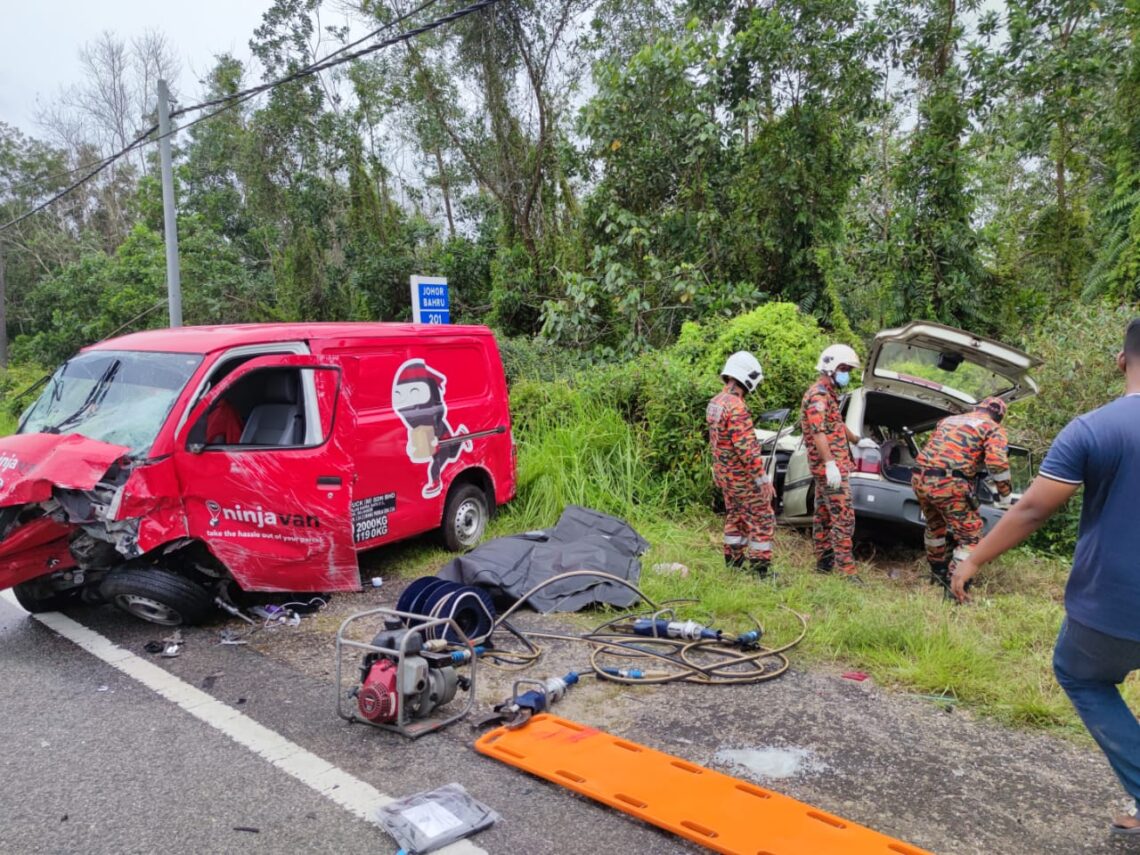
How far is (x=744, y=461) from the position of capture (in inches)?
242

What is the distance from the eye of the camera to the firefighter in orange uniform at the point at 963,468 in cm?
563

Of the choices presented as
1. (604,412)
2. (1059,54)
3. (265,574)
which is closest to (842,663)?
(265,574)

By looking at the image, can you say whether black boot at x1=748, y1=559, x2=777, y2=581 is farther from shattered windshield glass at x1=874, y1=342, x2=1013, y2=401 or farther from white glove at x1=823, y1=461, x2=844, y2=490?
shattered windshield glass at x1=874, y1=342, x2=1013, y2=401

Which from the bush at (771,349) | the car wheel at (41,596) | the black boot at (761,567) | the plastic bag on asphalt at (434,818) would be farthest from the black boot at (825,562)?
the car wheel at (41,596)

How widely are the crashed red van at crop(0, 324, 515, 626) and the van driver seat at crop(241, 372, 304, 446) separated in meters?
0.01

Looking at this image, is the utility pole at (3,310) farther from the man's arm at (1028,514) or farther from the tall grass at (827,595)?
the man's arm at (1028,514)

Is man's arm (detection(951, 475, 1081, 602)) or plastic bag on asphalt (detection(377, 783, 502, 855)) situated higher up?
man's arm (detection(951, 475, 1081, 602))

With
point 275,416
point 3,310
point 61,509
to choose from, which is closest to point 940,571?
point 275,416

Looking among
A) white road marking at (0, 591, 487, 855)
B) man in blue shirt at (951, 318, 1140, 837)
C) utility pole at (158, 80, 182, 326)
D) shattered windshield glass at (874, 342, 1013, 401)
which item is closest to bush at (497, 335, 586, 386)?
shattered windshield glass at (874, 342, 1013, 401)

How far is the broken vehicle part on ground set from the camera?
249 inches

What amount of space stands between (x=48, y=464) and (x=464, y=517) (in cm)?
327

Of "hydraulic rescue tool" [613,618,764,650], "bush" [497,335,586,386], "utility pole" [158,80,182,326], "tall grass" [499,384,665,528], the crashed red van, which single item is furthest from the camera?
"utility pole" [158,80,182,326]

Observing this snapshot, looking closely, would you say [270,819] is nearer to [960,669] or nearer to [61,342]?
[960,669]

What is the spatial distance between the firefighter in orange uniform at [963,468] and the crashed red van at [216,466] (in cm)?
379
